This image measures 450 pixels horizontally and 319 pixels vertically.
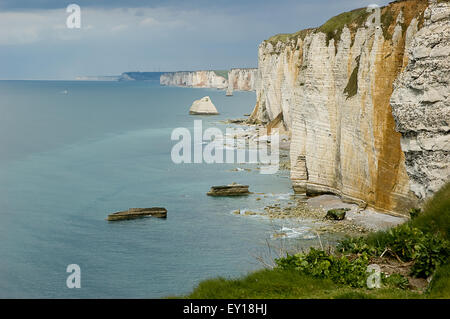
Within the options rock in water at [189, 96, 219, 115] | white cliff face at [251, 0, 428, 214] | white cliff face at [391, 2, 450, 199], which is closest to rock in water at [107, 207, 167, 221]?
white cliff face at [251, 0, 428, 214]

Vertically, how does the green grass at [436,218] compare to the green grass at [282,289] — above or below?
above

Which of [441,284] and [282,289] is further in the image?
[282,289]

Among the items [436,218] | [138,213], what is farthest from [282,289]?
[138,213]

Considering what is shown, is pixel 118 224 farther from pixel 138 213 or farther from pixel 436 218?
pixel 436 218

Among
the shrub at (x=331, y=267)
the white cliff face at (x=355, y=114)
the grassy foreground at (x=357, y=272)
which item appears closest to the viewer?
the grassy foreground at (x=357, y=272)

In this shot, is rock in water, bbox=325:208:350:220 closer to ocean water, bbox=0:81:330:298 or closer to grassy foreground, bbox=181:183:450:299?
ocean water, bbox=0:81:330:298

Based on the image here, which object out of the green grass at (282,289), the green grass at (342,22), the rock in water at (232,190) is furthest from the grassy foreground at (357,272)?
the rock in water at (232,190)

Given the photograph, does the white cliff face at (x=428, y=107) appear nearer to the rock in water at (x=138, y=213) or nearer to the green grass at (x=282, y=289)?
the green grass at (x=282, y=289)
